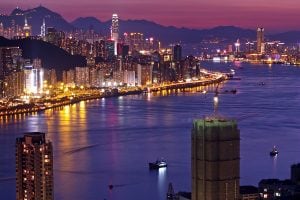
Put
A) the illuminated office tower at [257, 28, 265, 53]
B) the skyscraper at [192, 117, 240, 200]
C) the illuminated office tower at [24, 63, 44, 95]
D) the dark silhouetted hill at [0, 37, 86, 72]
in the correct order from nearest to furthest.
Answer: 1. the skyscraper at [192, 117, 240, 200]
2. the illuminated office tower at [24, 63, 44, 95]
3. the dark silhouetted hill at [0, 37, 86, 72]
4. the illuminated office tower at [257, 28, 265, 53]

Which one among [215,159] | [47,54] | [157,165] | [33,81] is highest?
[47,54]

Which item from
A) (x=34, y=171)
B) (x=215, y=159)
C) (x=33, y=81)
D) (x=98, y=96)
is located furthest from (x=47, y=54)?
(x=215, y=159)

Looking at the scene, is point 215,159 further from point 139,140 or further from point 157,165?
point 139,140

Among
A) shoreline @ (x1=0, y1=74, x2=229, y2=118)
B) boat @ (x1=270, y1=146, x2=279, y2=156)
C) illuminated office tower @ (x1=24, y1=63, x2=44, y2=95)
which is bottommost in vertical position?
boat @ (x1=270, y1=146, x2=279, y2=156)

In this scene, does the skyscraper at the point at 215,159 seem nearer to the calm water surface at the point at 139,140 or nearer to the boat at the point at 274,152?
the calm water surface at the point at 139,140

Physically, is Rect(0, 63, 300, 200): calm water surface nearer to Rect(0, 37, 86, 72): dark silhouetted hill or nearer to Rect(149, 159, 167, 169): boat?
Rect(149, 159, 167, 169): boat

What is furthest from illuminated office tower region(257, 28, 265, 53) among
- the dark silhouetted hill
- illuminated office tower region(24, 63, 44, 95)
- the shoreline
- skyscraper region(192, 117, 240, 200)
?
skyscraper region(192, 117, 240, 200)
